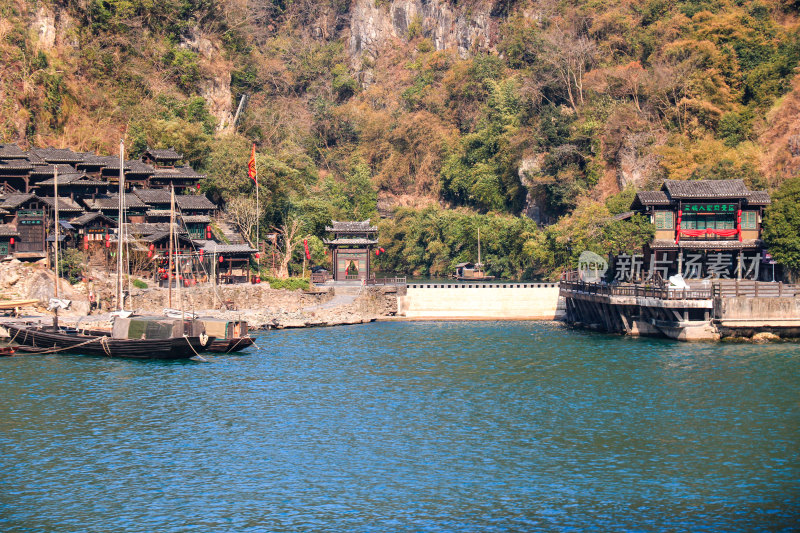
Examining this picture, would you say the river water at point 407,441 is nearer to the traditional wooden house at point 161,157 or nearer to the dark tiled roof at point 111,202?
the dark tiled roof at point 111,202

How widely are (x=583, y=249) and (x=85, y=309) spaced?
148ft

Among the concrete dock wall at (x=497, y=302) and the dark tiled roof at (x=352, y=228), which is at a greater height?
the dark tiled roof at (x=352, y=228)

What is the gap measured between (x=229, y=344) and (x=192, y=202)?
29721 millimetres

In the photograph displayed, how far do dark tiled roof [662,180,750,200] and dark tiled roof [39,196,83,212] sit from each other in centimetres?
5290

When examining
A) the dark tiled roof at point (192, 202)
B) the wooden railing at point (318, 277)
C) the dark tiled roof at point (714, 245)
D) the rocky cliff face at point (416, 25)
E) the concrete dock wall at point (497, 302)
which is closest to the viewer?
the dark tiled roof at point (714, 245)

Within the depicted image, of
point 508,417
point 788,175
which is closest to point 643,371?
point 508,417

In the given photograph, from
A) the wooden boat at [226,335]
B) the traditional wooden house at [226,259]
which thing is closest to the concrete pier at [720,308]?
the wooden boat at [226,335]

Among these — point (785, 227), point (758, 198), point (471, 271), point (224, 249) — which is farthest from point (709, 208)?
point (224, 249)

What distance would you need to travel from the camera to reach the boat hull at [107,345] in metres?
57.4

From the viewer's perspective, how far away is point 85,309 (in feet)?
227

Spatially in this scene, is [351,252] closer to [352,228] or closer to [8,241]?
[352,228]

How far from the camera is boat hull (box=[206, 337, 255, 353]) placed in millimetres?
59500

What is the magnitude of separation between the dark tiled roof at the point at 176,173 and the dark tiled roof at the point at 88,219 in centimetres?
972

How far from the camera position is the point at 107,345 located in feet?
190
